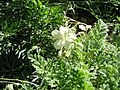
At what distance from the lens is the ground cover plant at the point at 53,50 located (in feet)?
5.11

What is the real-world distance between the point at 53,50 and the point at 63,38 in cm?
12

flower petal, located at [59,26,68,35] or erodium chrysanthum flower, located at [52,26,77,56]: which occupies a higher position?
flower petal, located at [59,26,68,35]

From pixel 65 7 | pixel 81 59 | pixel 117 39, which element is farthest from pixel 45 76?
pixel 65 7

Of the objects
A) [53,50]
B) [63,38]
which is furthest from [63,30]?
[53,50]

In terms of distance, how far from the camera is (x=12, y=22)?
1844 millimetres

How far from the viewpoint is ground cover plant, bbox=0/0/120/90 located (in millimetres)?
1556

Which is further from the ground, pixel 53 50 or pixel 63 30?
pixel 63 30

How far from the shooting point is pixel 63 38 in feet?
5.80

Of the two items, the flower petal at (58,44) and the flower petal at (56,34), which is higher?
the flower petal at (56,34)

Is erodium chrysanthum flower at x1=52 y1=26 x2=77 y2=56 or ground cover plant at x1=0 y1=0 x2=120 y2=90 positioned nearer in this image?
ground cover plant at x1=0 y1=0 x2=120 y2=90

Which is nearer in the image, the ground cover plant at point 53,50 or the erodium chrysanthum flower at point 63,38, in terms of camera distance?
the ground cover plant at point 53,50

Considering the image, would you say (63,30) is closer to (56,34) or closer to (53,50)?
(56,34)

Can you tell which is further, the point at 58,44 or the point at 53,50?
the point at 53,50

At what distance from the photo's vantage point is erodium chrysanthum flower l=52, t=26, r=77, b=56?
1.75 m
